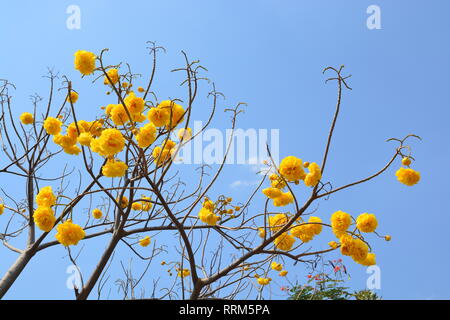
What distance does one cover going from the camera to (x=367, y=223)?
1651 mm

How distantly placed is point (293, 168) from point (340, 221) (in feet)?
0.96

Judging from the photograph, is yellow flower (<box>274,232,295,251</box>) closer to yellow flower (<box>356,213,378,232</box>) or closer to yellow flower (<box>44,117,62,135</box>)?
yellow flower (<box>356,213,378,232</box>)

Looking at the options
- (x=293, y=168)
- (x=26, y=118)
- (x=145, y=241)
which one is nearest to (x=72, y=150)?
(x=145, y=241)

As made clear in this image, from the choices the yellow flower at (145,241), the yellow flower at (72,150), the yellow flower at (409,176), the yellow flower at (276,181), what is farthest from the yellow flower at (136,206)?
the yellow flower at (409,176)

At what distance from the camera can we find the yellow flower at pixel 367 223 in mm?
1651

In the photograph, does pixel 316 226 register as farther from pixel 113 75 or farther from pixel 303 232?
pixel 113 75

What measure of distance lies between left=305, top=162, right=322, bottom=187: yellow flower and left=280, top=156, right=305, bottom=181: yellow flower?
30 millimetres

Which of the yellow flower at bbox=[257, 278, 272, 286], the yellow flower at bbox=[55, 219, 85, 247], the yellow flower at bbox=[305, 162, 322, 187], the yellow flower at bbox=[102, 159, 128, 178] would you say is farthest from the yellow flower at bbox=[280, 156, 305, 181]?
the yellow flower at bbox=[55, 219, 85, 247]

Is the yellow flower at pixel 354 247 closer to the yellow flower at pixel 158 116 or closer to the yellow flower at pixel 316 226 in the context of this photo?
the yellow flower at pixel 316 226

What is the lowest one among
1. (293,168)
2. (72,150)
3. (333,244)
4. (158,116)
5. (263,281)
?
(263,281)

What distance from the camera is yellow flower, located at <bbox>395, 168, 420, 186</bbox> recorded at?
66.0 inches

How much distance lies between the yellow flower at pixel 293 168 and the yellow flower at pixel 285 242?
367 mm
